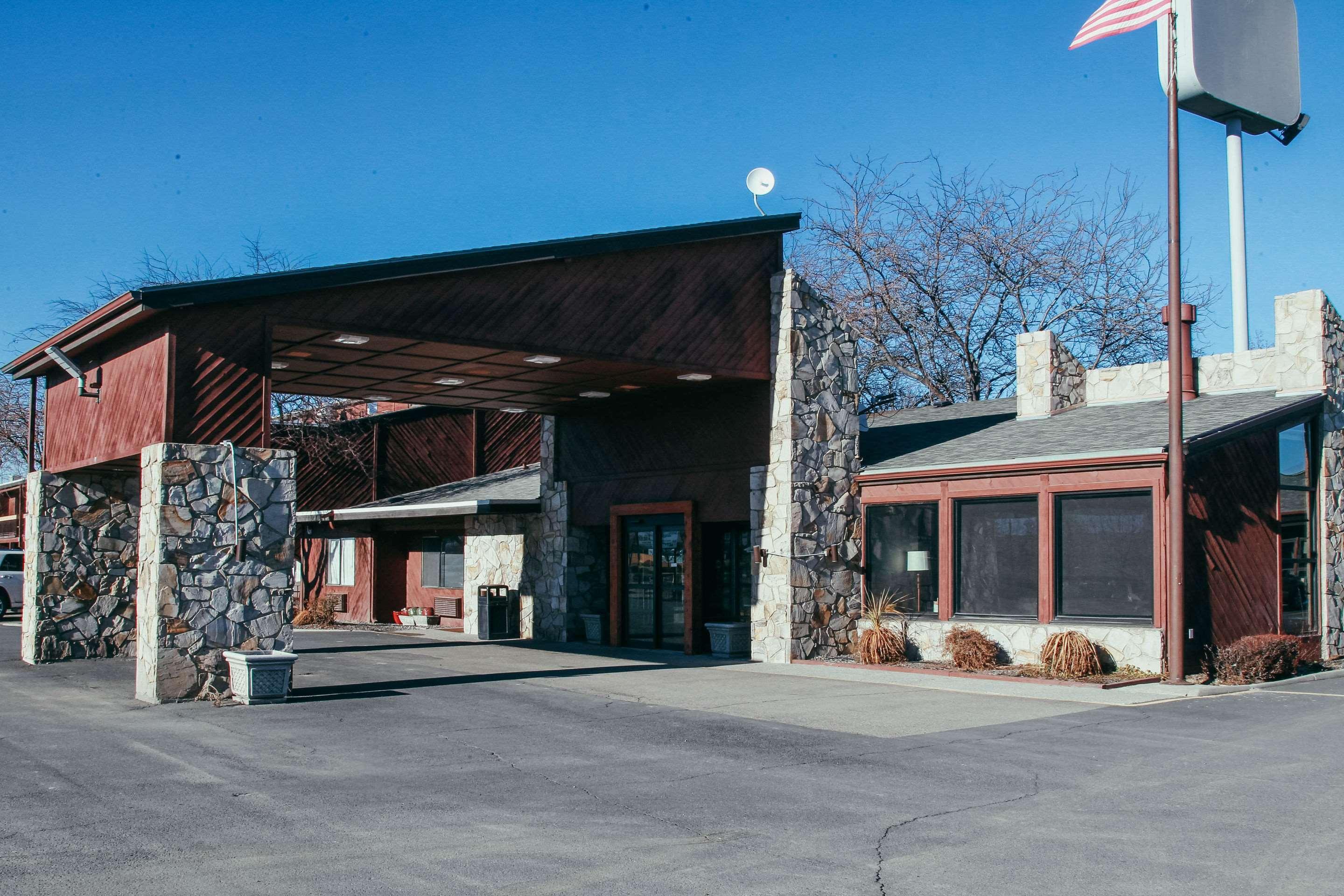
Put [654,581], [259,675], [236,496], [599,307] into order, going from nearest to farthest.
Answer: [259,675], [236,496], [599,307], [654,581]

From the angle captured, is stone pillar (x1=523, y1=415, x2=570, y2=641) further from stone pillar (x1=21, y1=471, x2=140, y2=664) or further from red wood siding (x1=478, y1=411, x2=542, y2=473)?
stone pillar (x1=21, y1=471, x2=140, y2=664)

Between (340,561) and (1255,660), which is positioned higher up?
(340,561)

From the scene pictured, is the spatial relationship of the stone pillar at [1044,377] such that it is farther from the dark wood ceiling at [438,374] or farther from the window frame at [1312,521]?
the dark wood ceiling at [438,374]

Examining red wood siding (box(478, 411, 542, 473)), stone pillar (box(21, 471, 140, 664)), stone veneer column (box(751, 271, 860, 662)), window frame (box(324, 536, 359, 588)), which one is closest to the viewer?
stone veneer column (box(751, 271, 860, 662))

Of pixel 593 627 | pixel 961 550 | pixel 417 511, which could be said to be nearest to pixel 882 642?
pixel 961 550

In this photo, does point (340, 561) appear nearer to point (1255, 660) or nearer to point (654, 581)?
point (654, 581)

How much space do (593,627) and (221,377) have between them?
10073mm

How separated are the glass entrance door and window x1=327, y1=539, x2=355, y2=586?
1055 centimetres

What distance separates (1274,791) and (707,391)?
12097 millimetres

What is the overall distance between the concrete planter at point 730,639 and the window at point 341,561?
13075 millimetres

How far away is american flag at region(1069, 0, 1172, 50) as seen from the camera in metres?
15.9

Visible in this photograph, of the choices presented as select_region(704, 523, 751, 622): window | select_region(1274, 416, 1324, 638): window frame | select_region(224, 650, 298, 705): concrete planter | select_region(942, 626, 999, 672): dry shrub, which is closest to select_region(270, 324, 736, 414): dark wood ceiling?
select_region(704, 523, 751, 622): window

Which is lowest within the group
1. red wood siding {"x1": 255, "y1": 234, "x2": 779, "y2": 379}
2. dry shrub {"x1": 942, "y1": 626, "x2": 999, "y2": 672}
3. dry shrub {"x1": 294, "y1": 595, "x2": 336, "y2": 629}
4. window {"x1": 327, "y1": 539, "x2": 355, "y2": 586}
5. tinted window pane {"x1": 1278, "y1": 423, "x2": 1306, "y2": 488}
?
dry shrub {"x1": 294, "y1": 595, "x2": 336, "y2": 629}

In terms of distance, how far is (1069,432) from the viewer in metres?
17.9
